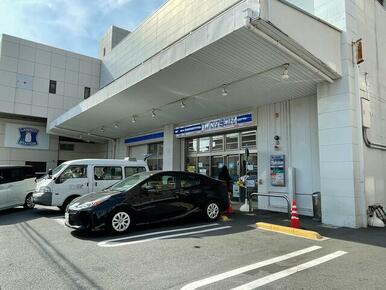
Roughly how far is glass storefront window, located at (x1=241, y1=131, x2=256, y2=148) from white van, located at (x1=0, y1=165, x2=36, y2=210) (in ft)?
27.8

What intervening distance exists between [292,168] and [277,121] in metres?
1.87

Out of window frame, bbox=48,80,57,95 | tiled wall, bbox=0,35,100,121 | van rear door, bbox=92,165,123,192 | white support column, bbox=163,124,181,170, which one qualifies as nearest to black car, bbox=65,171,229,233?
van rear door, bbox=92,165,123,192

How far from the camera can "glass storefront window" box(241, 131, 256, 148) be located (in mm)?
12641

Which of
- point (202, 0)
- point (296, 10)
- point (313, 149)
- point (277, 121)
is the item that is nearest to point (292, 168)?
point (313, 149)

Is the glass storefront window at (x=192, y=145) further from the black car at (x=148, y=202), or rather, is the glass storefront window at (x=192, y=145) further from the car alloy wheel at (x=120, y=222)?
the car alloy wheel at (x=120, y=222)

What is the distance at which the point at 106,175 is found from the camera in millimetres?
11344

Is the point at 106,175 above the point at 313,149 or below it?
below

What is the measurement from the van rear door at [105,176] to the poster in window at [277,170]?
5.57m

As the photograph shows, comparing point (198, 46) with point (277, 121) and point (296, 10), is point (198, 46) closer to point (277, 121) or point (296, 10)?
point (296, 10)

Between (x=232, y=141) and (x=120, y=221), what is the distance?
7736mm

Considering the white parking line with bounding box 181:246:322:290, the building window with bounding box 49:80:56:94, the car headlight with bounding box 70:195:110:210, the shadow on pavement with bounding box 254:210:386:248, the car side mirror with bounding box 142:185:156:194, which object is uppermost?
the building window with bounding box 49:80:56:94

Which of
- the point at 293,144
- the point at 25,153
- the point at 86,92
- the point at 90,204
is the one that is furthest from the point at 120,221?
the point at 86,92

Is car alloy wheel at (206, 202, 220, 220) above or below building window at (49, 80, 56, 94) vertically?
below

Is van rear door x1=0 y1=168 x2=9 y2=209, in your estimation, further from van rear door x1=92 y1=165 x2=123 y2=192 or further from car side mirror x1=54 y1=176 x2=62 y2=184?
van rear door x1=92 y1=165 x2=123 y2=192
